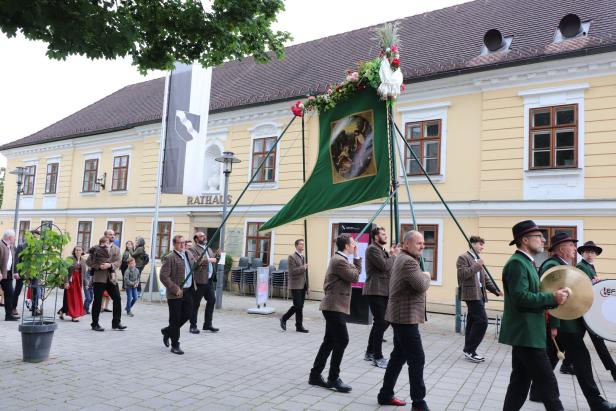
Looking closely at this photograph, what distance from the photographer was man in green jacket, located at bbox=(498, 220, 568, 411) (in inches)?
161

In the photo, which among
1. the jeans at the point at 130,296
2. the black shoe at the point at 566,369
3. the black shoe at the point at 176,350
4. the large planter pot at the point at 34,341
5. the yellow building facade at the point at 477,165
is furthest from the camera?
the yellow building facade at the point at 477,165

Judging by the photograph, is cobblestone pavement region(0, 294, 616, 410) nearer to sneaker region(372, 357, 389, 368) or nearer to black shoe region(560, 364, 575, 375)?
sneaker region(372, 357, 389, 368)

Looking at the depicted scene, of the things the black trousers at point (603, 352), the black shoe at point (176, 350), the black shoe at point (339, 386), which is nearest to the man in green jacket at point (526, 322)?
the black shoe at point (339, 386)

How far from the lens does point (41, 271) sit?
6773 millimetres

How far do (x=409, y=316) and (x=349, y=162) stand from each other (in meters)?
2.76

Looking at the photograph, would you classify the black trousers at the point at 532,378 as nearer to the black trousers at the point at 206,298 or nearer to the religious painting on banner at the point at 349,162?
the religious painting on banner at the point at 349,162

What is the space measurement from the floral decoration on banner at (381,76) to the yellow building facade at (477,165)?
735 cm

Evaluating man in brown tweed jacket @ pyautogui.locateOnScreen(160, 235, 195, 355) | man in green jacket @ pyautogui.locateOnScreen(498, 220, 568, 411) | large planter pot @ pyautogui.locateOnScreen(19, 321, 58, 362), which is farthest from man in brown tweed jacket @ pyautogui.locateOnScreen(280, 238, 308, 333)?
man in green jacket @ pyautogui.locateOnScreen(498, 220, 568, 411)

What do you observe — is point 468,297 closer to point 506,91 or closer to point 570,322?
point 570,322

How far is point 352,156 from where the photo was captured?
23.7 ft

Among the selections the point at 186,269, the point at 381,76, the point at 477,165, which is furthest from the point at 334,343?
the point at 477,165

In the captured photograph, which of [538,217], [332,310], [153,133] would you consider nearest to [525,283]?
[332,310]

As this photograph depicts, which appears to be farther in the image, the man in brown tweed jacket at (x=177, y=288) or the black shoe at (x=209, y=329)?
the black shoe at (x=209, y=329)

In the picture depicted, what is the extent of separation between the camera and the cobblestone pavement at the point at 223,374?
5.27m
